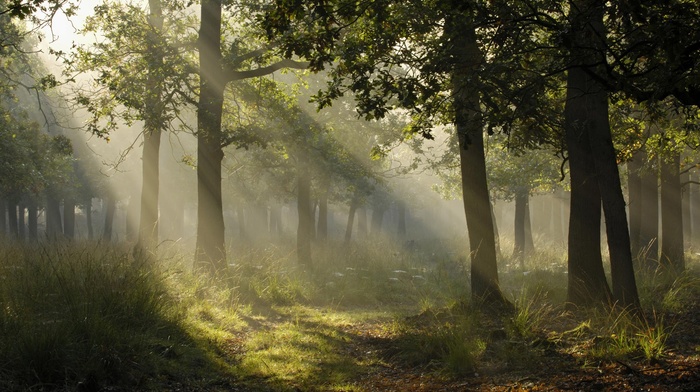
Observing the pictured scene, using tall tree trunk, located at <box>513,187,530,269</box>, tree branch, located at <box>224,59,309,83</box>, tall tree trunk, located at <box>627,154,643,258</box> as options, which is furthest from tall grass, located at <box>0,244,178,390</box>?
tall tree trunk, located at <box>513,187,530,269</box>

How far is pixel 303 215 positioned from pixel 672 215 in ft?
43.2

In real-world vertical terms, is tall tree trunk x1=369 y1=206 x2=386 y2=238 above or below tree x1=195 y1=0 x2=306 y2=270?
below

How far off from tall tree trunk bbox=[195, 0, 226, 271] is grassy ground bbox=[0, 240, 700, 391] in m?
2.34

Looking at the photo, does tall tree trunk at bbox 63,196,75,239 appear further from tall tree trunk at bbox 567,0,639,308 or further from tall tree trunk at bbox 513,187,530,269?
tall tree trunk at bbox 567,0,639,308

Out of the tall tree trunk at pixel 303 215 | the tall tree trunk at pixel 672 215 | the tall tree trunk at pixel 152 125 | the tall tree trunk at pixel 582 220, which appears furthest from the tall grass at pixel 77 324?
the tall tree trunk at pixel 672 215

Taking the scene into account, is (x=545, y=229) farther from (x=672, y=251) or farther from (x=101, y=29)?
(x=101, y=29)

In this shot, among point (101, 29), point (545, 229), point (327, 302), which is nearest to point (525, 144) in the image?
point (327, 302)

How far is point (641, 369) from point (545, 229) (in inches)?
1353

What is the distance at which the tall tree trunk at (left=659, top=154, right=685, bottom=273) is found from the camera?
15.4 m

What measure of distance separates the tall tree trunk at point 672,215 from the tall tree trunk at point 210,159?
1139 centimetres

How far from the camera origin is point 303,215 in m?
23.8

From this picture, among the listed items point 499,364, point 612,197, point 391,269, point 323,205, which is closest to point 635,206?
point 391,269

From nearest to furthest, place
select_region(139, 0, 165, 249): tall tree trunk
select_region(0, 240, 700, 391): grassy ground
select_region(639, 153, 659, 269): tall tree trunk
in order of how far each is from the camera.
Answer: select_region(0, 240, 700, 391): grassy ground
select_region(139, 0, 165, 249): tall tree trunk
select_region(639, 153, 659, 269): tall tree trunk

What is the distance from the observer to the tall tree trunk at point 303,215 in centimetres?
2197
